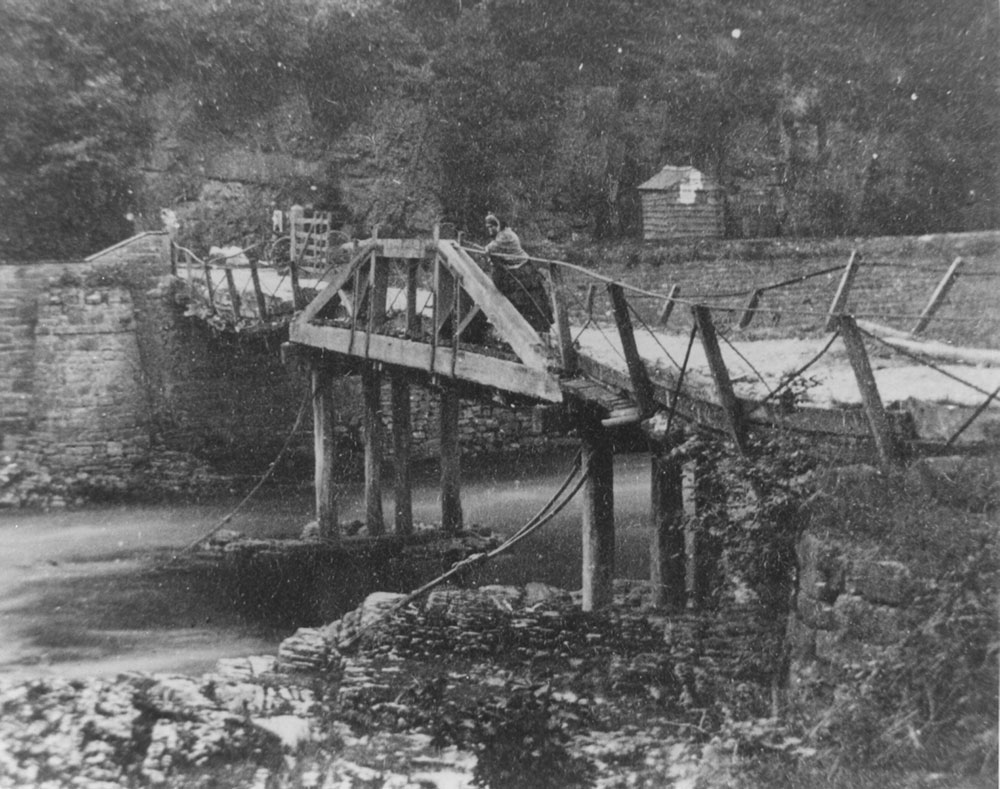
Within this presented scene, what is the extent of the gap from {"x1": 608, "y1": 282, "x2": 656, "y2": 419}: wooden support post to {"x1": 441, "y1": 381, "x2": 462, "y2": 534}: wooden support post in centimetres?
586

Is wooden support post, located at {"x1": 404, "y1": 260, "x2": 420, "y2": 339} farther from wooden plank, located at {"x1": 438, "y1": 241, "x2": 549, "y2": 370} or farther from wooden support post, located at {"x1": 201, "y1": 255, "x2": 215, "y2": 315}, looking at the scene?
wooden support post, located at {"x1": 201, "y1": 255, "x2": 215, "y2": 315}

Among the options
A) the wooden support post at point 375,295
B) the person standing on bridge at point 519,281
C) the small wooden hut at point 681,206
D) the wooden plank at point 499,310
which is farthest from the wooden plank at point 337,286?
the small wooden hut at point 681,206

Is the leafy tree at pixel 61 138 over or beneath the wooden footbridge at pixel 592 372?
over

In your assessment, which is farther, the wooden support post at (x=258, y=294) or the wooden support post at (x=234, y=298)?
the wooden support post at (x=234, y=298)

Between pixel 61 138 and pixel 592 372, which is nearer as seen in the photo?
pixel 592 372

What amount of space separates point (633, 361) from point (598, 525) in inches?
63.0

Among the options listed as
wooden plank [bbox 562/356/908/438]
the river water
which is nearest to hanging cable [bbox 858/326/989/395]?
wooden plank [bbox 562/356/908/438]

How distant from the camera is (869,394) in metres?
5.04

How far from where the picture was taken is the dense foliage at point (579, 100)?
19.2 metres

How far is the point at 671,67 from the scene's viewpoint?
70.9 ft

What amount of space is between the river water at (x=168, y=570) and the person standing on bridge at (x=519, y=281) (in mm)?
3675

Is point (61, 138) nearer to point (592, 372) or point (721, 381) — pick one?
point (592, 372)

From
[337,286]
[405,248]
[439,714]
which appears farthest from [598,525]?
[337,286]

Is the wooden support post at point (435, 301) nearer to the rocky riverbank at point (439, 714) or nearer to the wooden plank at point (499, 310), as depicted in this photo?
the wooden plank at point (499, 310)
